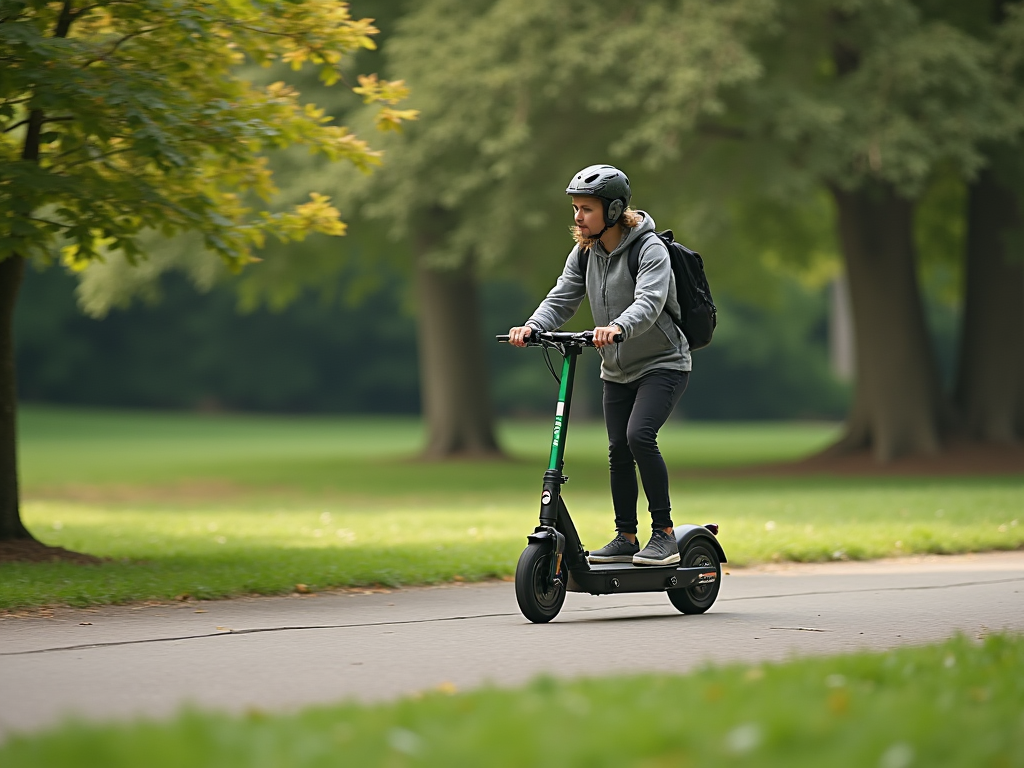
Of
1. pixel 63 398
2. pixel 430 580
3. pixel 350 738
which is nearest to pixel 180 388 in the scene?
pixel 63 398

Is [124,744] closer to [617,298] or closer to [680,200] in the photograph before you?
[617,298]

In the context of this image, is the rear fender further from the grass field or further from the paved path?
the grass field

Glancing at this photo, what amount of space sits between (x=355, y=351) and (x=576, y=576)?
210 ft

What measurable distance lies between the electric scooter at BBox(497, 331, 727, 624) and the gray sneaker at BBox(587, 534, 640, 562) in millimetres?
57

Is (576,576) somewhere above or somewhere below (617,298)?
below

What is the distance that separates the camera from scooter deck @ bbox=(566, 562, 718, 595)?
7.71 meters

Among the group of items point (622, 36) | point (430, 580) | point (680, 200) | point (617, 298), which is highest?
point (622, 36)

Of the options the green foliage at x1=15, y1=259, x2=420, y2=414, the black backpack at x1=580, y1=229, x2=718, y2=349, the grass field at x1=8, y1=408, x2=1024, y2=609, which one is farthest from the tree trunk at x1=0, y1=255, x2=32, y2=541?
the green foliage at x1=15, y1=259, x2=420, y2=414

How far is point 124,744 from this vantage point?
400 centimetres

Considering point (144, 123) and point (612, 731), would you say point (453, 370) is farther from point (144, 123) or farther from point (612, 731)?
point (612, 731)

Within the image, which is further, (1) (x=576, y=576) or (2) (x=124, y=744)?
(1) (x=576, y=576)

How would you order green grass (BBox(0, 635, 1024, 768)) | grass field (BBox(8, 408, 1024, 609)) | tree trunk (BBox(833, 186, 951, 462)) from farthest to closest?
tree trunk (BBox(833, 186, 951, 462))
grass field (BBox(8, 408, 1024, 609))
green grass (BBox(0, 635, 1024, 768))

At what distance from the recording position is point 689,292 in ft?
26.1

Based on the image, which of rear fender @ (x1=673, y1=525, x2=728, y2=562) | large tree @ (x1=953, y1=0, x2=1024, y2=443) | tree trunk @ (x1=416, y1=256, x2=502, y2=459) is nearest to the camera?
rear fender @ (x1=673, y1=525, x2=728, y2=562)
